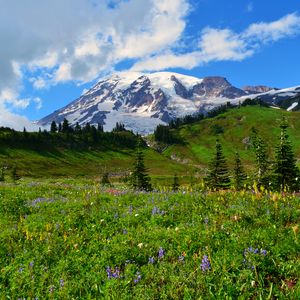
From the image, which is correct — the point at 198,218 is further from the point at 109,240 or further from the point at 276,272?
the point at 276,272

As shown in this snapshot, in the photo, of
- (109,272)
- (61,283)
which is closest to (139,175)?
(109,272)

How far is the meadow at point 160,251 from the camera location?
6.32 m

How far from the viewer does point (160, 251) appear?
24.9ft

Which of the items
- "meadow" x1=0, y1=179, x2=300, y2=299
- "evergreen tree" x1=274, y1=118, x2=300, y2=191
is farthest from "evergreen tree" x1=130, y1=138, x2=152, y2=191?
"meadow" x1=0, y1=179, x2=300, y2=299

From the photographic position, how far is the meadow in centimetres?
632

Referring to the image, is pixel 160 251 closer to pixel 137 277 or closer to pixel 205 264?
pixel 137 277

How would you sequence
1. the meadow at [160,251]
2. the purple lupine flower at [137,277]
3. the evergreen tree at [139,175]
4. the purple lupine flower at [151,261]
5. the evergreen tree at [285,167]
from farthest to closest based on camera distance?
the evergreen tree at [139,175] → the evergreen tree at [285,167] → the purple lupine flower at [151,261] → the purple lupine flower at [137,277] → the meadow at [160,251]

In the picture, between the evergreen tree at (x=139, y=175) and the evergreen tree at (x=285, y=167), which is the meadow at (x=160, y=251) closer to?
the evergreen tree at (x=285, y=167)

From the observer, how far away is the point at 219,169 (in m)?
53.2

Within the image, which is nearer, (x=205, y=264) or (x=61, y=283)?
(x=61, y=283)

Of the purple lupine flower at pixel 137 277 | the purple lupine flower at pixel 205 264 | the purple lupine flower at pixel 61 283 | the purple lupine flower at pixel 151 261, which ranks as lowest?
the purple lupine flower at pixel 61 283

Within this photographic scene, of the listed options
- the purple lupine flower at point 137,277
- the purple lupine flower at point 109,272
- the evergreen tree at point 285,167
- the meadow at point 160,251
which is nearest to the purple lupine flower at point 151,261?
the meadow at point 160,251

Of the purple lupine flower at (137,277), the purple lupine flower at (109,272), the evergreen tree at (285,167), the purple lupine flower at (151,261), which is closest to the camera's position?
the purple lupine flower at (137,277)

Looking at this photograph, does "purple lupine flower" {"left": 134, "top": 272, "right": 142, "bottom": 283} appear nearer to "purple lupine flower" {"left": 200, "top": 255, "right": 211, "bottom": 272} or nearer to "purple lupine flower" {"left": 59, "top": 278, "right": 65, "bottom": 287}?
"purple lupine flower" {"left": 200, "top": 255, "right": 211, "bottom": 272}
